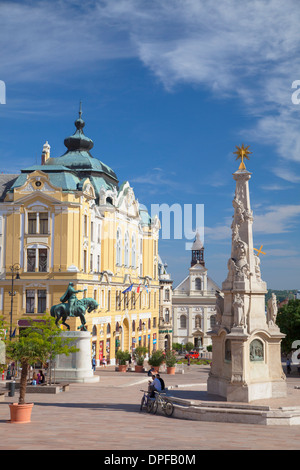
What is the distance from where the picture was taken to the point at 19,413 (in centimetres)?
1878

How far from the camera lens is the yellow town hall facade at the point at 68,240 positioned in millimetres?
51812

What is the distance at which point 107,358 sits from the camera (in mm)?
60188

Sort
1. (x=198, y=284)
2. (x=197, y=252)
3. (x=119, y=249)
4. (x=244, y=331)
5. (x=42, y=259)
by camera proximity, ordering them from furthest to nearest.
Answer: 1. (x=197, y=252)
2. (x=198, y=284)
3. (x=119, y=249)
4. (x=42, y=259)
5. (x=244, y=331)

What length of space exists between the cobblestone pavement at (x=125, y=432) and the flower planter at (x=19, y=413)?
345 millimetres

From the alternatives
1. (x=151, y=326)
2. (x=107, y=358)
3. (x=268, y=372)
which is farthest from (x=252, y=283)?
(x=151, y=326)

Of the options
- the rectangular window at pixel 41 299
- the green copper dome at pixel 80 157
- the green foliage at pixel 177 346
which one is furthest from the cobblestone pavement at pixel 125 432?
the green foliage at pixel 177 346

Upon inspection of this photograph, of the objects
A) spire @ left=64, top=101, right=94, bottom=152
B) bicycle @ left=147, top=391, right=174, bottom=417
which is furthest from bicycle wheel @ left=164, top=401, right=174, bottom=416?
spire @ left=64, top=101, right=94, bottom=152

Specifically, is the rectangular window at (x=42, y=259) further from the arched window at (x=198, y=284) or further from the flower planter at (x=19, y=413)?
the arched window at (x=198, y=284)

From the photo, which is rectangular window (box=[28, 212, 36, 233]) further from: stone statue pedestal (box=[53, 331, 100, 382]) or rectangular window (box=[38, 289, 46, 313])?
stone statue pedestal (box=[53, 331, 100, 382])

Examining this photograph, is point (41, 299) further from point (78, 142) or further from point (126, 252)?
point (78, 142)

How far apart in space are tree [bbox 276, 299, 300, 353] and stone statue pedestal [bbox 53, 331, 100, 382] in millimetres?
18635

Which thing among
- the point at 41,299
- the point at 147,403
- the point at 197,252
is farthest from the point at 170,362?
the point at 197,252

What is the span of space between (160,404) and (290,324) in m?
28.3
